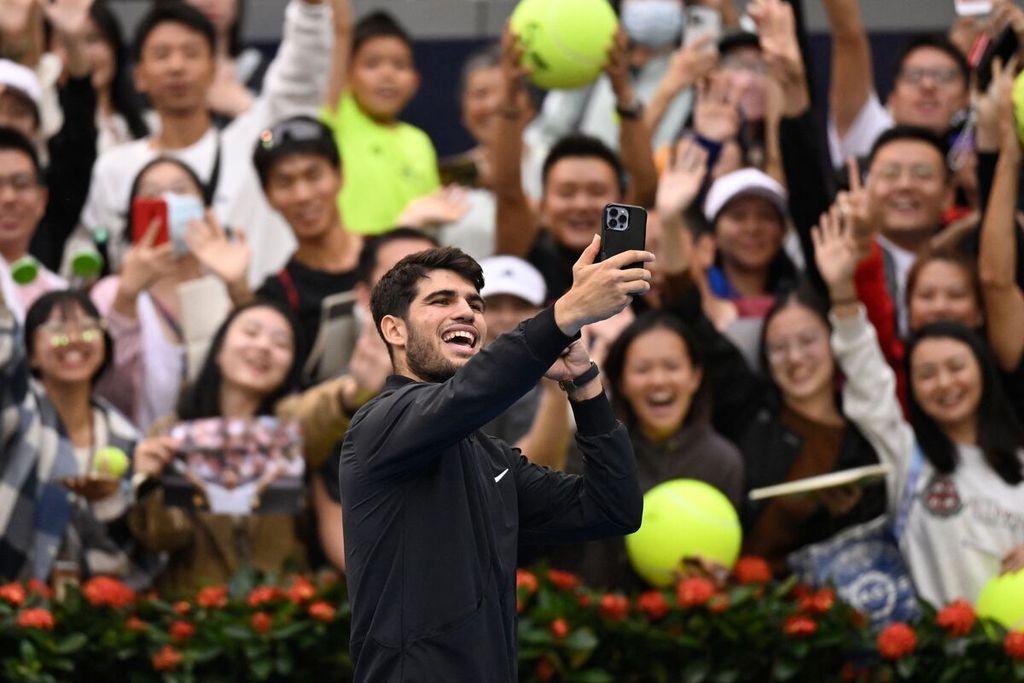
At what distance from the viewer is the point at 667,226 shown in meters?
7.00

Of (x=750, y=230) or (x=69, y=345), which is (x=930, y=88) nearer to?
(x=750, y=230)

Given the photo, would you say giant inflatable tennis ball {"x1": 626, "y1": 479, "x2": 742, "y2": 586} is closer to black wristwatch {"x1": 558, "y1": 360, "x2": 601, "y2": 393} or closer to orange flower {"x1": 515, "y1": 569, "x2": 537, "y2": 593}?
orange flower {"x1": 515, "y1": 569, "x2": 537, "y2": 593}

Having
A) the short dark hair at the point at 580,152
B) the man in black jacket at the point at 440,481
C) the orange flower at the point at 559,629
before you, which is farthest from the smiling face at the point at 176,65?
the man in black jacket at the point at 440,481

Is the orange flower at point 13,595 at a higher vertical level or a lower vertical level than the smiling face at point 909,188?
lower

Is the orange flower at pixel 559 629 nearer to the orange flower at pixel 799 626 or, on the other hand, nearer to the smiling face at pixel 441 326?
the orange flower at pixel 799 626

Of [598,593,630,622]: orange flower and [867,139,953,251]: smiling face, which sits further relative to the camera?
[867,139,953,251]: smiling face

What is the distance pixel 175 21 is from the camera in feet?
26.2

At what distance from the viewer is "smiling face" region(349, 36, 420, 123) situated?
8242 millimetres

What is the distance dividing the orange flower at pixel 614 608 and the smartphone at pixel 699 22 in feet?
10.0

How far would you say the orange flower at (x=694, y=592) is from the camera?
615cm

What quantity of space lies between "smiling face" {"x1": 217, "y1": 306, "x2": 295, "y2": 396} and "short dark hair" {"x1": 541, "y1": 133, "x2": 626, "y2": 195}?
4.73 feet

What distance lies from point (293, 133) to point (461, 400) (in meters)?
3.94

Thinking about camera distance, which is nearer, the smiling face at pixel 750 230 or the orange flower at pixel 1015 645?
the orange flower at pixel 1015 645

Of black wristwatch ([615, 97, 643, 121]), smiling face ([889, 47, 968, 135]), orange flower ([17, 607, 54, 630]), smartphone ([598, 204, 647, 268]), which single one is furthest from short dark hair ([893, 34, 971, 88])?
smartphone ([598, 204, 647, 268])
